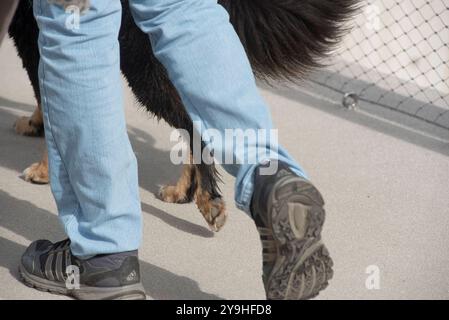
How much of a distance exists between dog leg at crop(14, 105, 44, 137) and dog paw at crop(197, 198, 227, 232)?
1193mm

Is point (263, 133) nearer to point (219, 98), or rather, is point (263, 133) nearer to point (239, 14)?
point (219, 98)

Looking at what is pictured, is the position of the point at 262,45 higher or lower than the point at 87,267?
higher

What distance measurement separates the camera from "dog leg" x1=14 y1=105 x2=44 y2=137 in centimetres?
392

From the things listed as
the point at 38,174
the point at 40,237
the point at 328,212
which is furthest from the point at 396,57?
the point at 40,237

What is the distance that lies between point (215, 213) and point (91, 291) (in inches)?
30.3

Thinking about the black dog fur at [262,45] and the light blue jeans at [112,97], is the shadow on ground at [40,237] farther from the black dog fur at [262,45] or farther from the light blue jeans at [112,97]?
the black dog fur at [262,45]

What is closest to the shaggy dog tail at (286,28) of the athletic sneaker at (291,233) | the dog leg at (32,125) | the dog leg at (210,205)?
the dog leg at (210,205)

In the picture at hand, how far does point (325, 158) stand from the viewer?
3859mm

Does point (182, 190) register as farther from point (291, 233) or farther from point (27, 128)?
point (291, 233)

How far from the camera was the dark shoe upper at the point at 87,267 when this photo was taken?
2.33m

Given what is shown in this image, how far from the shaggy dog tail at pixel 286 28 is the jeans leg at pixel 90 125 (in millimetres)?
894

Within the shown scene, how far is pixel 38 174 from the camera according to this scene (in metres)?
3.43
